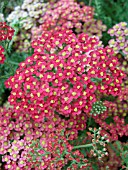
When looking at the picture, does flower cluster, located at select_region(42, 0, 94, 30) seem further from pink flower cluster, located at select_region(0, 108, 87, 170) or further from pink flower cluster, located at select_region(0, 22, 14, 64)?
pink flower cluster, located at select_region(0, 108, 87, 170)

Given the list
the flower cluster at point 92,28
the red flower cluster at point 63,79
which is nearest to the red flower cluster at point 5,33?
the red flower cluster at point 63,79

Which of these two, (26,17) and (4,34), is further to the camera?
(26,17)

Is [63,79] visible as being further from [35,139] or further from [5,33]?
[5,33]

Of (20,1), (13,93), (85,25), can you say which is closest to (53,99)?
(13,93)

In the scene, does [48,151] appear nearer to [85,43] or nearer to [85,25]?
[85,43]

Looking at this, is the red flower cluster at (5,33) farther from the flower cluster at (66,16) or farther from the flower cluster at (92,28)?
the flower cluster at (92,28)

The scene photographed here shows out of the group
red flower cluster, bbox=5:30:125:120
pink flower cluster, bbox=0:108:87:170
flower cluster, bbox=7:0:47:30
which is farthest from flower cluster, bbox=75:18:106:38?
pink flower cluster, bbox=0:108:87:170

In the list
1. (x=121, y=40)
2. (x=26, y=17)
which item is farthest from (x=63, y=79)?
(x=26, y=17)
